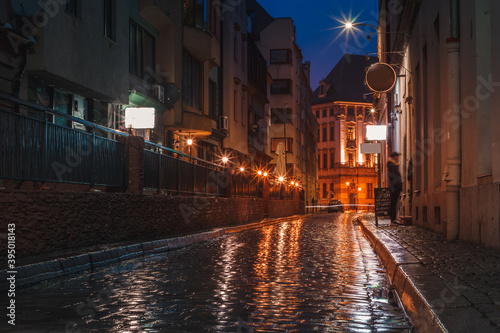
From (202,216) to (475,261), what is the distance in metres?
12.9

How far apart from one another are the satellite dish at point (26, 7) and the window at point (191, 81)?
12.0 m

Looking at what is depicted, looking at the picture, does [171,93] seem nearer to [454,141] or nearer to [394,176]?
[394,176]

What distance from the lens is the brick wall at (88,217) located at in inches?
352

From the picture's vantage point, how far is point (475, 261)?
739 cm

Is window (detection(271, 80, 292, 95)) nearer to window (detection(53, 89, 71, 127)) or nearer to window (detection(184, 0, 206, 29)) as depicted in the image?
window (detection(184, 0, 206, 29))

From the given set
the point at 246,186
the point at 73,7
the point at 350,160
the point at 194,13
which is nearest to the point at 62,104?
the point at 73,7

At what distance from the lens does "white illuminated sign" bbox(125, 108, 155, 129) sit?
1894 centimetres

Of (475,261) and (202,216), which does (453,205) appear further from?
(202,216)

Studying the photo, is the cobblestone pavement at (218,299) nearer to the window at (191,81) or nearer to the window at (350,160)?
the window at (191,81)

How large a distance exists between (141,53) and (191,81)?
16.6 ft

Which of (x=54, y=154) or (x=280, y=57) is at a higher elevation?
(x=280, y=57)

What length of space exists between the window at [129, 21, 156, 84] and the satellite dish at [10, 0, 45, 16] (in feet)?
23.8

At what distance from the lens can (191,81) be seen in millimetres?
26781

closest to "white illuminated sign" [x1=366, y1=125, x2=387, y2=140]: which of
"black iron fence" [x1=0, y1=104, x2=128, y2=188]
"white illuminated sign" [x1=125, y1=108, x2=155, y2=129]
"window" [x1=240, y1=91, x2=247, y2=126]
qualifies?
"window" [x1=240, y1=91, x2=247, y2=126]
